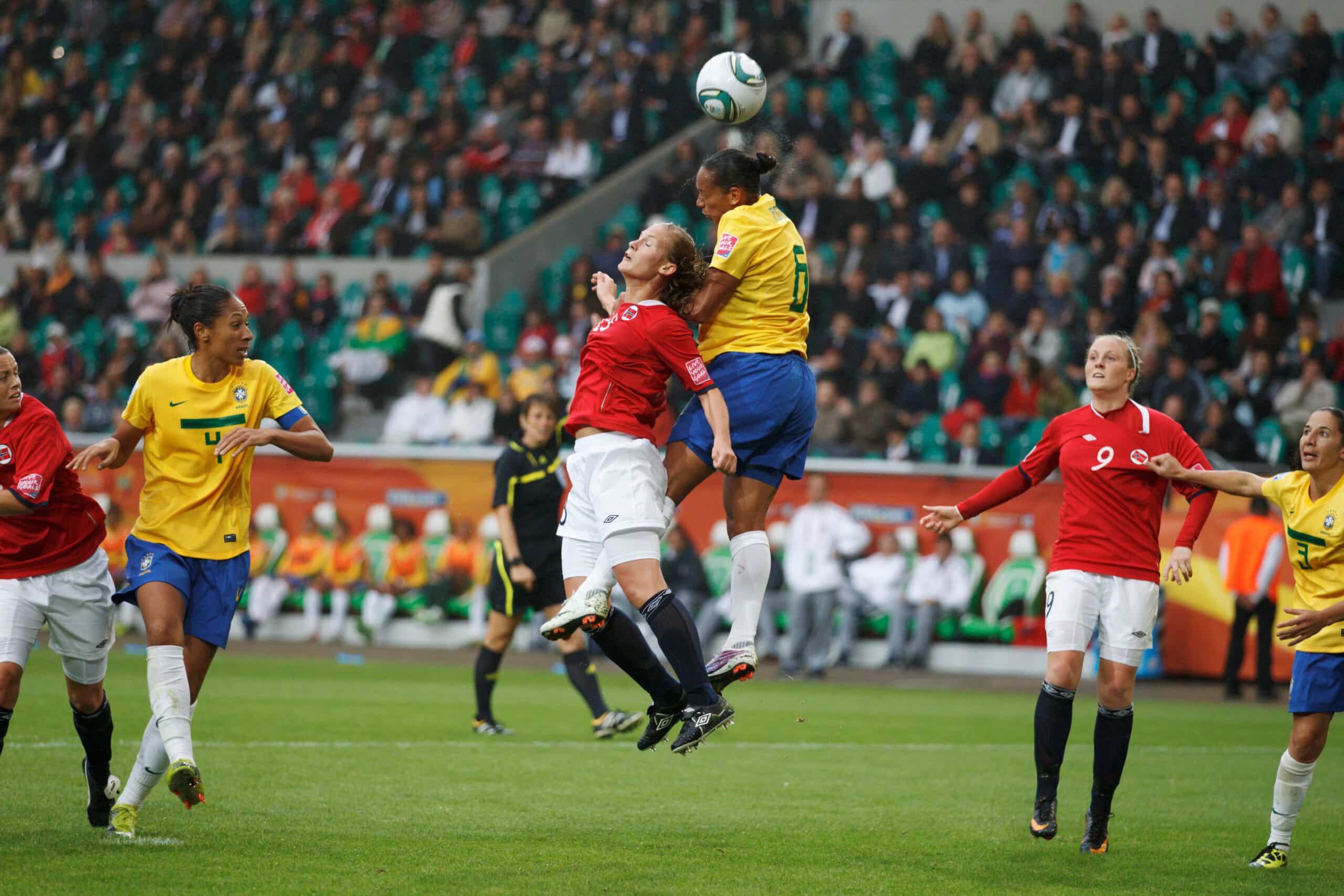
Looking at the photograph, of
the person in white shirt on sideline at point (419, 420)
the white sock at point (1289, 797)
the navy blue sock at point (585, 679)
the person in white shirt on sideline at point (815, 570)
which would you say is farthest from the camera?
the person in white shirt on sideline at point (419, 420)

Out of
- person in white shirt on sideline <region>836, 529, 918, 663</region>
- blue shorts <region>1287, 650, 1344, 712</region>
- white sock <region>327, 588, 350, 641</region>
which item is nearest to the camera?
blue shorts <region>1287, 650, 1344, 712</region>

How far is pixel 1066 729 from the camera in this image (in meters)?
7.04

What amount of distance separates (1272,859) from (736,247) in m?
3.84

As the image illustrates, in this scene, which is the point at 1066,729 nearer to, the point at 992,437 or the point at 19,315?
the point at 992,437

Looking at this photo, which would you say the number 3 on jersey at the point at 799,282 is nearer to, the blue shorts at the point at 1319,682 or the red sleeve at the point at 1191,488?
the red sleeve at the point at 1191,488

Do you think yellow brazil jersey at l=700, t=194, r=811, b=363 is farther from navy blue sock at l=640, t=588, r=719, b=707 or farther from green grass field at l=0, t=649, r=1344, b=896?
green grass field at l=0, t=649, r=1344, b=896

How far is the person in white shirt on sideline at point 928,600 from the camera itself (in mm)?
16203

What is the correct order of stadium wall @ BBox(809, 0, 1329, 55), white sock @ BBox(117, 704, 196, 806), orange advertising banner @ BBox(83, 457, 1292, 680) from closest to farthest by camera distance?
1. white sock @ BBox(117, 704, 196, 806)
2. orange advertising banner @ BBox(83, 457, 1292, 680)
3. stadium wall @ BBox(809, 0, 1329, 55)

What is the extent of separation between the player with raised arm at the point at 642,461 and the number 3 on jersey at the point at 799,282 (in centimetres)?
44

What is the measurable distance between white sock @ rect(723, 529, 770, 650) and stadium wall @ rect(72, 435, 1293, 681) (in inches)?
373

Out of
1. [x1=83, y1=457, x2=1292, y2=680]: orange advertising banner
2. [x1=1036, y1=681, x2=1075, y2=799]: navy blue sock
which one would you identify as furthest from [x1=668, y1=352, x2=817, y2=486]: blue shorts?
[x1=83, y1=457, x2=1292, y2=680]: orange advertising banner

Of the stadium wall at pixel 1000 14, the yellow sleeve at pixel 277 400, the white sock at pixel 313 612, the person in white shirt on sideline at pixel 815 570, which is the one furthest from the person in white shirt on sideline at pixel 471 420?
the yellow sleeve at pixel 277 400

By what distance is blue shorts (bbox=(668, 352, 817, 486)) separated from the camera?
6.65m

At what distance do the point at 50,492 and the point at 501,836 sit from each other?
262 centimetres
